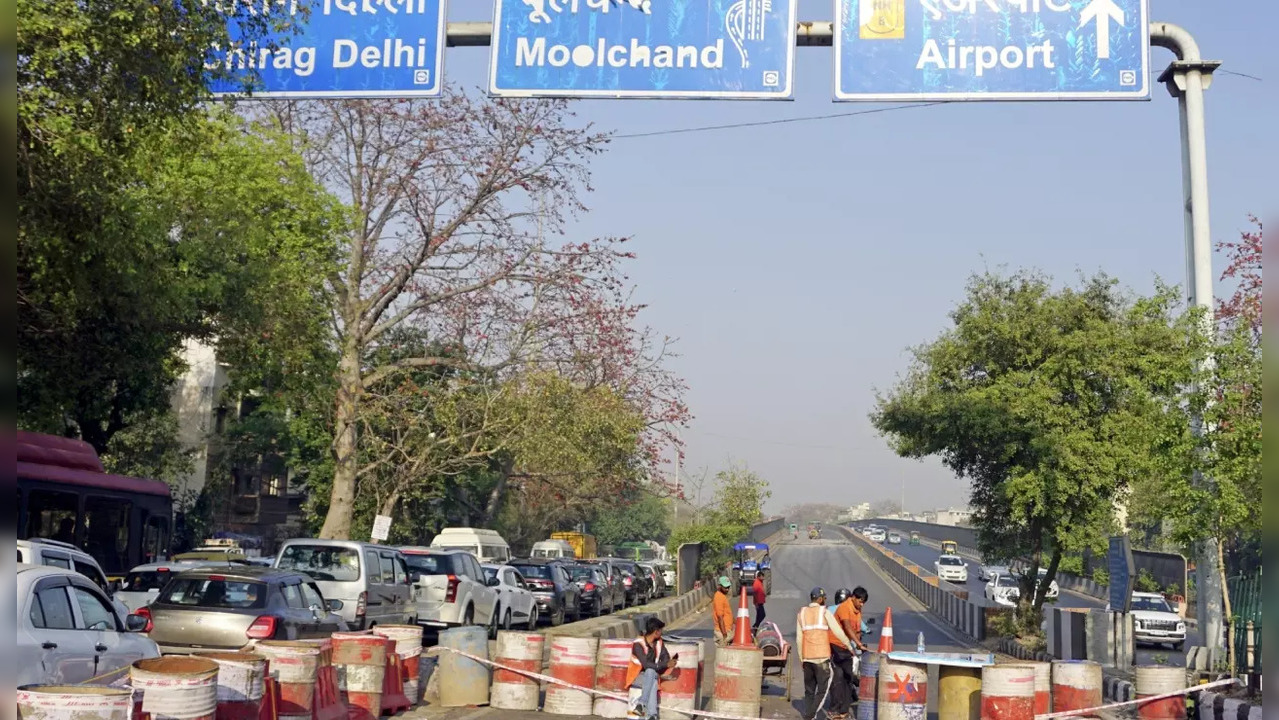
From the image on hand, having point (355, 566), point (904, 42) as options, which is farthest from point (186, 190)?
point (904, 42)

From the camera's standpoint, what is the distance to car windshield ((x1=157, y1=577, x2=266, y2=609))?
14391 millimetres

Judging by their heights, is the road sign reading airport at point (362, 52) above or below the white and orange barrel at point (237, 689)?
above

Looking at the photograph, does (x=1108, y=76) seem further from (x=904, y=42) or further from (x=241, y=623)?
(x=241, y=623)

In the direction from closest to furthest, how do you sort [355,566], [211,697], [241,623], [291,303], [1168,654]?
[211,697], [241,623], [355,566], [291,303], [1168,654]

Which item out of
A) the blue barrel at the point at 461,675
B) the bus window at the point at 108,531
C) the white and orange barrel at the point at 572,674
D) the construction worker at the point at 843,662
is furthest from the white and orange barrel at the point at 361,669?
the bus window at the point at 108,531

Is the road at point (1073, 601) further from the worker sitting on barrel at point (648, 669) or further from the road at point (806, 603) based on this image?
the worker sitting on barrel at point (648, 669)

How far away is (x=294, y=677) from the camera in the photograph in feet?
36.4

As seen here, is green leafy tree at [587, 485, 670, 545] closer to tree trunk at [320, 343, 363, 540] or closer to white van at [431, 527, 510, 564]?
white van at [431, 527, 510, 564]

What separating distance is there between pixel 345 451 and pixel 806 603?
893 inches

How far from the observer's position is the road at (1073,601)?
31.2 meters

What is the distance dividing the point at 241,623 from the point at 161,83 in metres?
5.69

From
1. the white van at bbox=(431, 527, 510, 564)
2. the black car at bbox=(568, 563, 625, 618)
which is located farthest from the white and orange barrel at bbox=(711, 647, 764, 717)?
the white van at bbox=(431, 527, 510, 564)

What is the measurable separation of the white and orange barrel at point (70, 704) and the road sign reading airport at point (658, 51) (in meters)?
6.70

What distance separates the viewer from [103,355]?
24203 millimetres
